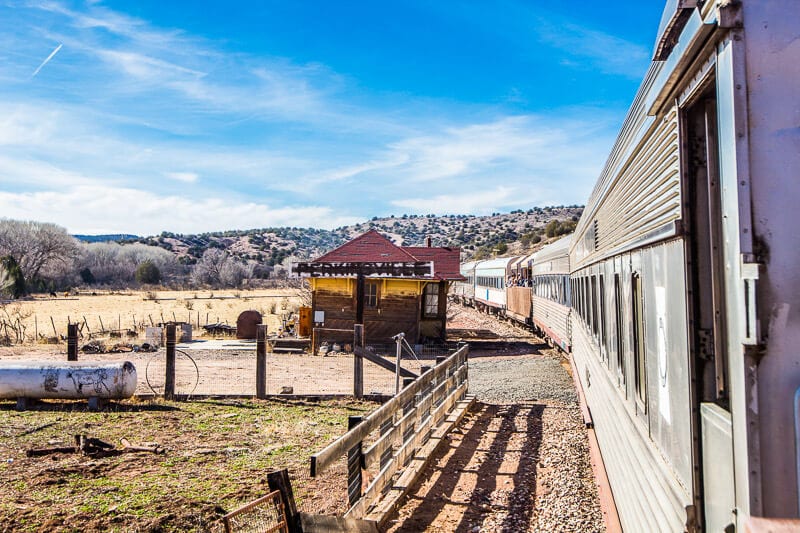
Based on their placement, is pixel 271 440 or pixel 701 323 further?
pixel 271 440

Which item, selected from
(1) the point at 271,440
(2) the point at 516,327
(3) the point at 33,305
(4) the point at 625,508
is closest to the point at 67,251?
(3) the point at 33,305

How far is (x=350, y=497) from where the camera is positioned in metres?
5.18

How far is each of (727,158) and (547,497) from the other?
529cm

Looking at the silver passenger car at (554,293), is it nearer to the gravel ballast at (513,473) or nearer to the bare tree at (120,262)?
the gravel ballast at (513,473)

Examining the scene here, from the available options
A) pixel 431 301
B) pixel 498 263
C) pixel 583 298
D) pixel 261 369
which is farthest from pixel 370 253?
pixel 583 298

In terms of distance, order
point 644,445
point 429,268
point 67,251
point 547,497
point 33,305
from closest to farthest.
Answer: point 644,445, point 547,497, point 429,268, point 33,305, point 67,251

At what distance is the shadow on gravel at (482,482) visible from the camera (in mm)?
5801

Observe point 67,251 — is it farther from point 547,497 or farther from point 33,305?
point 547,497

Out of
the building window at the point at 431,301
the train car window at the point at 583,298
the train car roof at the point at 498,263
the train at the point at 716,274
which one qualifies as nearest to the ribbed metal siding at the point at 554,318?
the building window at the point at 431,301

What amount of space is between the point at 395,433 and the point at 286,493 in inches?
92.2

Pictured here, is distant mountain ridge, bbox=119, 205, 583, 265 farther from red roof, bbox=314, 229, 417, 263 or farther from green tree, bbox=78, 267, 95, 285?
red roof, bbox=314, 229, 417, 263

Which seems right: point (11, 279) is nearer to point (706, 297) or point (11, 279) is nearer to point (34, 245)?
point (34, 245)

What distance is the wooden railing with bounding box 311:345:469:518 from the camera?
5.11 m

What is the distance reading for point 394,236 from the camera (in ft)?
444
